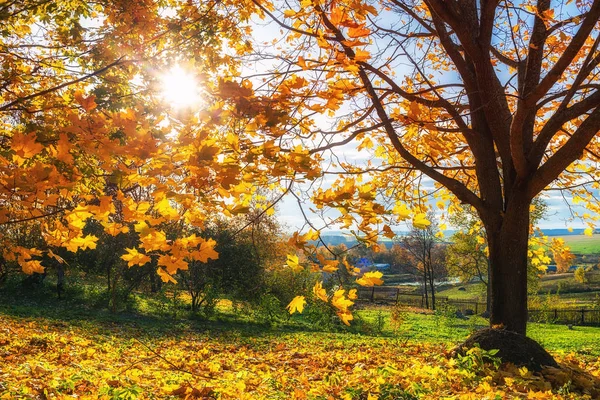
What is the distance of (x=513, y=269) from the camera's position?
204 inches

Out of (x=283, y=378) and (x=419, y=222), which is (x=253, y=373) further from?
(x=419, y=222)

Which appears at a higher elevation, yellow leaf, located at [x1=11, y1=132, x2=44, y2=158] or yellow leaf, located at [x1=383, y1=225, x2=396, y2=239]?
yellow leaf, located at [x1=11, y1=132, x2=44, y2=158]

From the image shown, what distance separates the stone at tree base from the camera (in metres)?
4.46

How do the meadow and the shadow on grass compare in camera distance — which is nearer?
the meadow

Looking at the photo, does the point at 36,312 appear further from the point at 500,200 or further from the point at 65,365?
the point at 500,200

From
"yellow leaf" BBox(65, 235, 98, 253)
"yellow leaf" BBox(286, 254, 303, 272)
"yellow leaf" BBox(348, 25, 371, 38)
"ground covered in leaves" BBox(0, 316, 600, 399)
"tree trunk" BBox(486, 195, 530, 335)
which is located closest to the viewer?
"yellow leaf" BBox(348, 25, 371, 38)

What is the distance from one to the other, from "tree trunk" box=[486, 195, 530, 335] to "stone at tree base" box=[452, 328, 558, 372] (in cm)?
38

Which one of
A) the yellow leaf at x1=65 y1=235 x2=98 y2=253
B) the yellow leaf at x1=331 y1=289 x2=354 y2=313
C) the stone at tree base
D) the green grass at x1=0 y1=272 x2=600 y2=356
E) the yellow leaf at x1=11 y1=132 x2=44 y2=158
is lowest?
the green grass at x1=0 y1=272 x2=600 y2=356

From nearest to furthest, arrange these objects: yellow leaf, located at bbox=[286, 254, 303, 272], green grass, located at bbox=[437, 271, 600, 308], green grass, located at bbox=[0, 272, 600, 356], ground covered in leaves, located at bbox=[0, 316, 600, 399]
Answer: yellow leaf, located at bbox=[286, 254, 303, 272]
ground covered in leaves, located at bbox=[0, 316, 600, 399]
green grass, located at bbox=[0, 272, 600, 356]
green grass, located at bbox=[437, 271, 600, 308]

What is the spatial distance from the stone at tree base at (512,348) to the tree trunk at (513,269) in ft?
1.26

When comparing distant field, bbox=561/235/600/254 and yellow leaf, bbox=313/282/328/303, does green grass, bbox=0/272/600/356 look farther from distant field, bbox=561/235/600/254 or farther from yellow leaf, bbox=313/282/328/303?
distant field, bbox=561/235/600/254

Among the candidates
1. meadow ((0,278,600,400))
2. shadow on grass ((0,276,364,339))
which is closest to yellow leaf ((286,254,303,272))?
meadow ((0,278,600,400))

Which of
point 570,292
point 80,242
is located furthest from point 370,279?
point 570,292

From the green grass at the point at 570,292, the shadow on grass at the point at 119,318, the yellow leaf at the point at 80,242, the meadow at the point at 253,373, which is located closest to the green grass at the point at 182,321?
the shadow on grass at the point at 119,318
